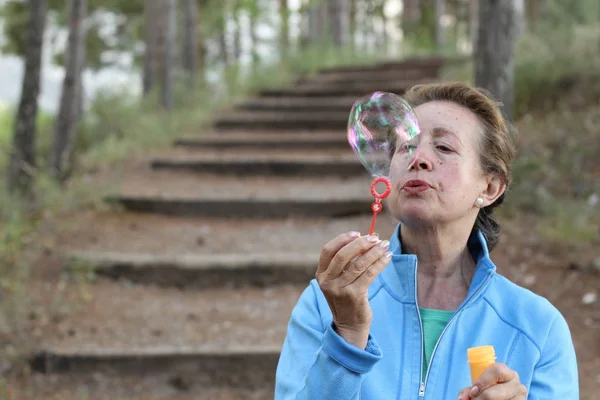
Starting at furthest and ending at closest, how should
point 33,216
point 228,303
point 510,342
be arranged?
point 33,216 → point 228,303 → point 510,342

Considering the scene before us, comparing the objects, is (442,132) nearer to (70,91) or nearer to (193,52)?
(70,91)

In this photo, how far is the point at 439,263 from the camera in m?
2.20

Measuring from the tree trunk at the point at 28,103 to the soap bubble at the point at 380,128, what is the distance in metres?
5.13

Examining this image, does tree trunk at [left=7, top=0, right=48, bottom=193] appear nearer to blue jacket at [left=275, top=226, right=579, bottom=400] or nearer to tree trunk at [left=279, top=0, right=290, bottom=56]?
blue jacket at [left=275, top=226, right=579, bottom=400]

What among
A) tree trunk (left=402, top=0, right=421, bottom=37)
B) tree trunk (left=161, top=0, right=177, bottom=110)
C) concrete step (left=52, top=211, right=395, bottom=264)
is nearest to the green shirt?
concrete step (left=52, top=211, right=395, bottom=264)

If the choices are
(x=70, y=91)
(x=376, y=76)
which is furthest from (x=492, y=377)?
(x=376, y=76)

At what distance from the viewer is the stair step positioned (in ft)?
17.7

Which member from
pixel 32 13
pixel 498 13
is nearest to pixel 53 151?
pixel 32 13

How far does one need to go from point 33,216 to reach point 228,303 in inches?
84.2

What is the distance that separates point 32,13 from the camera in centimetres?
679

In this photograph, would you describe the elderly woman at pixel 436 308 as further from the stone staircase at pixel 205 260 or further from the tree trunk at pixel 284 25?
the tree trunk at pixel 284 25

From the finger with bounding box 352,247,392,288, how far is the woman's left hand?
333 mm

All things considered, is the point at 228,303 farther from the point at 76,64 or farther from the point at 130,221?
the point at 76,64

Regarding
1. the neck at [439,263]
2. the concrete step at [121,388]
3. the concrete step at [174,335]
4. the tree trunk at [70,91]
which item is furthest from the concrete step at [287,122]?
the neck at [439,263]
